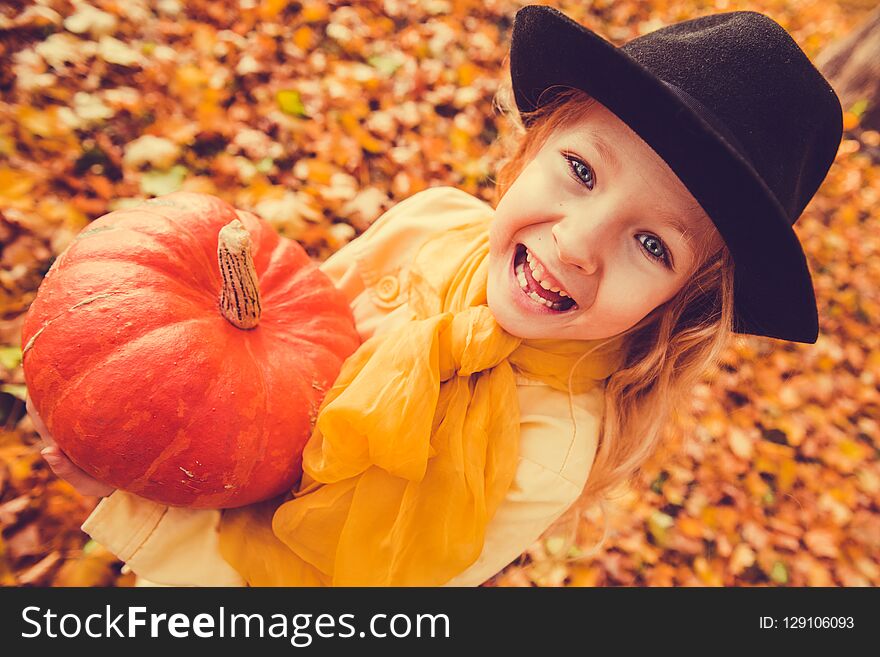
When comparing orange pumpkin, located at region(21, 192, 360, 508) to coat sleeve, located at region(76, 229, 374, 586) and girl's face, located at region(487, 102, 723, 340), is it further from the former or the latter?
girl's face, located at region(487, 102, 723, 340)

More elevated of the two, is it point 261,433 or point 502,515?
point 261,433

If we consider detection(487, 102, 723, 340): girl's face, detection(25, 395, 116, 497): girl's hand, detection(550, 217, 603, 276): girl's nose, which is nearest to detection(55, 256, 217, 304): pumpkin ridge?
detection(25, 395, 116, 497): girl's hand

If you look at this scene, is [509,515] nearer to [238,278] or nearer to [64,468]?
[238,278]

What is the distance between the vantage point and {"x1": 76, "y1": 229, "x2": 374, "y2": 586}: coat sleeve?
1.22 metres

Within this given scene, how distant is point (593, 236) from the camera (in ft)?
3.25

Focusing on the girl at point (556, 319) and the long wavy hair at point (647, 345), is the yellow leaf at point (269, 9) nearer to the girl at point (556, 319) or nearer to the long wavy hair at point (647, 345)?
the long wavy hair at point (647, 345)

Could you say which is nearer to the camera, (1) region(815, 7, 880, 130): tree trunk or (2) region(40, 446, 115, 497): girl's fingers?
(2) region(40, 446, 115, 497): girl's fingers

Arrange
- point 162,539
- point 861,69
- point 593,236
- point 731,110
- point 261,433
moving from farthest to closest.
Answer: point 861,69 < point 162,539 < point 261,433 < point 593,236 < point 731,110

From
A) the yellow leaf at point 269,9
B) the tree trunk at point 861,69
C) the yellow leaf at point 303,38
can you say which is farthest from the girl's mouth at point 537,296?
the tree trunk at point 861,69

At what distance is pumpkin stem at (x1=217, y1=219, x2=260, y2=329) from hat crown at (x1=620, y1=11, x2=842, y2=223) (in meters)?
0.80

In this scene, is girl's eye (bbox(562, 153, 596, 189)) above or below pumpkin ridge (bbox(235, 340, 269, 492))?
above

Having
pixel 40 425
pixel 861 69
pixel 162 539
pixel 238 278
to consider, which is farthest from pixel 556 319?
pixel 861 69

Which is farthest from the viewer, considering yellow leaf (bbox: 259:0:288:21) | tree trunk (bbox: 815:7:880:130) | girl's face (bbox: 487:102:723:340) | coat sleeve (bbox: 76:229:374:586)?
tree trunk (bbox: 815:7:880:130)

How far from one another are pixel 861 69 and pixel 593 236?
3759 mm
